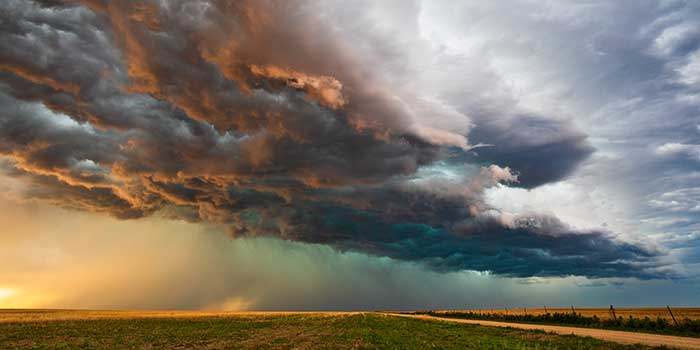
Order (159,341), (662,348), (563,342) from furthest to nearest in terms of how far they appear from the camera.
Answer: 1. (159,341)
2. (563,342)
3. (662,348)

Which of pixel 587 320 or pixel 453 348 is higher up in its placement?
pixel 587 320

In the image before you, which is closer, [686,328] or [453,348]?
[453,348]

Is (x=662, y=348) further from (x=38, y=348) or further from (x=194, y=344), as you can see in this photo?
(x=38, y=348)

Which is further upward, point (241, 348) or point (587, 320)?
point (587, 320)

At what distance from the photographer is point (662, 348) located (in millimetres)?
27375

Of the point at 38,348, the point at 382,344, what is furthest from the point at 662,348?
the point at 38,348

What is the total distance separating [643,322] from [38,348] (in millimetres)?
63348

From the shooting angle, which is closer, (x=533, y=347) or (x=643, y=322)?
(x=533, y=347)

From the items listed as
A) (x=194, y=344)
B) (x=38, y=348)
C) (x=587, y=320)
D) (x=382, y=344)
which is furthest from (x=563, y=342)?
(x=38, y=348)

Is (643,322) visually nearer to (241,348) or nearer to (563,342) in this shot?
(563,342)

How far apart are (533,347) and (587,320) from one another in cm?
3948

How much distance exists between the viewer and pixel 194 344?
3922cm

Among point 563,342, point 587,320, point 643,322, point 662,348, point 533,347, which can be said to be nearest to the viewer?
point 662,348

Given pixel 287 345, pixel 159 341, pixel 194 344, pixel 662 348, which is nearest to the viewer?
pixel 662 348
